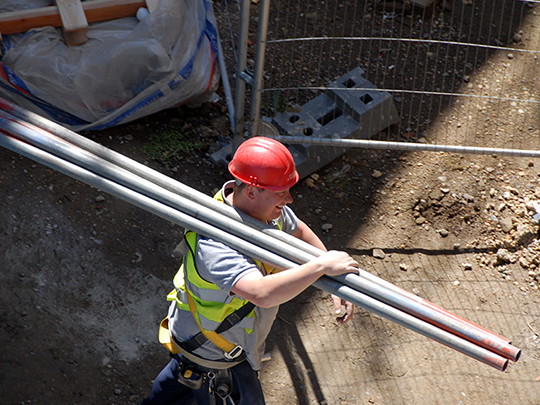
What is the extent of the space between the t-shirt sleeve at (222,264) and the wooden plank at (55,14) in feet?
10.4

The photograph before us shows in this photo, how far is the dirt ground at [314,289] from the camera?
Result: 3.64 metres

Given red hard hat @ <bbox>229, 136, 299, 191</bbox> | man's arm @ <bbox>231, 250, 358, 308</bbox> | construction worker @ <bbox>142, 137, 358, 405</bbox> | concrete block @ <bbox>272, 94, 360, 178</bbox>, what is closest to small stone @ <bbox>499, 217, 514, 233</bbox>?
concrete block @ <bbox>272, 94, 360, 178</bbox>

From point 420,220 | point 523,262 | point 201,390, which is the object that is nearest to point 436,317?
point 201,390

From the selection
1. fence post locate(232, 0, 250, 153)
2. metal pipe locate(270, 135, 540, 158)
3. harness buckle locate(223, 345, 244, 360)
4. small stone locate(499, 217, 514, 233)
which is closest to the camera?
harness buckle locate(223, 345, 244, 360)

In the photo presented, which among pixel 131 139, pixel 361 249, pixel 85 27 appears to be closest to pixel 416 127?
pixel 361 249

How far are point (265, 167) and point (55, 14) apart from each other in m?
3.18

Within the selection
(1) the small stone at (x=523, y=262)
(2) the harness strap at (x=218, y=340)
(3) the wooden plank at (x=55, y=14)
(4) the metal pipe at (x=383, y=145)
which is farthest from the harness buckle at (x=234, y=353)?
(3) the wooden plank at (x=55, y=14)

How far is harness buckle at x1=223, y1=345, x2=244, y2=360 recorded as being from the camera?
2536 millimetres

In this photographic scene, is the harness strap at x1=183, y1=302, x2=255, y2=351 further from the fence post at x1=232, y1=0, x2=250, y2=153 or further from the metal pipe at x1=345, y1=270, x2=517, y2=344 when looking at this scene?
the fence post at x1=232, y1=0, x2=250, y2=153

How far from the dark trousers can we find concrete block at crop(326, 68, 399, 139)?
8.76 feet

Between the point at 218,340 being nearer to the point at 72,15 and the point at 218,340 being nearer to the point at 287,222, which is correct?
the point at 287,222

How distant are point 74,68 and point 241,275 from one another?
3022 mm

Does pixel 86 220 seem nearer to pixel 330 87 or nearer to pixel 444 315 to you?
pixel 330 87

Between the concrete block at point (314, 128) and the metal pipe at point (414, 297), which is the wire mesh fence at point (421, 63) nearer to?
the concrete block at point (314, 128)
